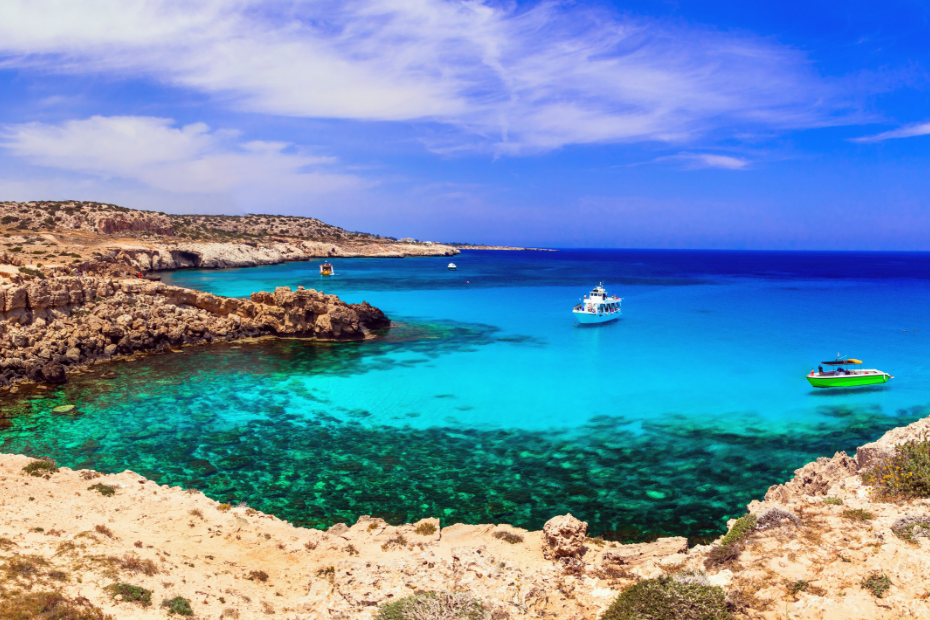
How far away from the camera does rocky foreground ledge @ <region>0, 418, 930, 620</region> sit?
6.41 metres

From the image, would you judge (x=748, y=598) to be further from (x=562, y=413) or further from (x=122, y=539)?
(x=562, y=413)

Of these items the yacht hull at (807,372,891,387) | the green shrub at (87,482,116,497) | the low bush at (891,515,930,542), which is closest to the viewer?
the low bush at (891,515,930,542)

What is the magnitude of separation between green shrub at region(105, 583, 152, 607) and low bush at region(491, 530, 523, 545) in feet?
17.4

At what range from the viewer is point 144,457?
14055mm

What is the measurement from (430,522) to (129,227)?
101 meters

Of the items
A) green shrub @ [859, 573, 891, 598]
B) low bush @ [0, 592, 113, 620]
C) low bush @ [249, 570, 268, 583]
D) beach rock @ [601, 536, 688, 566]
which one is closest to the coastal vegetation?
green shrub @ [859, 573, 891, 598]

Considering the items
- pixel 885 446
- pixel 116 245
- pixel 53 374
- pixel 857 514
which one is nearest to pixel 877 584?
pixel 857 514

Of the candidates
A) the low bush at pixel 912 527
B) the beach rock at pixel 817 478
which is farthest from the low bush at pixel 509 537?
the low bush at pixel 912 527

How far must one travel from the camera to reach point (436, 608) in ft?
21.4

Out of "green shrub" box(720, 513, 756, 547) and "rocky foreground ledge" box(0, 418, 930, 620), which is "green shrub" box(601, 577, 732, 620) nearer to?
"rocky foreground ledge" box(0, 418, 930, 620)

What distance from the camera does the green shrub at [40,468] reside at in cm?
1086

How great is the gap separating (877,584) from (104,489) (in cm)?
1287

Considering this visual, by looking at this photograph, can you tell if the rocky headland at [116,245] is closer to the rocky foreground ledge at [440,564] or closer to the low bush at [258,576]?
the rocky foreground ledge at [440,564]

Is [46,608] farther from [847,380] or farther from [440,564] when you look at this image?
[847,380]
